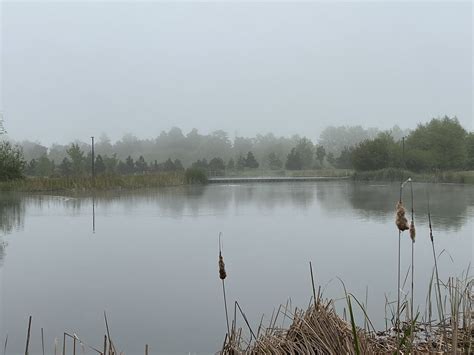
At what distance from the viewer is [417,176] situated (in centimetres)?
2405

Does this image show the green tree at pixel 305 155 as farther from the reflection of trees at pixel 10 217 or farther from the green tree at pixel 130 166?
the reflection of trees at pixel 10 217

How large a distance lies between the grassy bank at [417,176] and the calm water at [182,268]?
13438 mm

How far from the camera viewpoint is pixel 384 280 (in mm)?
3809

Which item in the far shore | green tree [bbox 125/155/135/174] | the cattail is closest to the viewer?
the cattail

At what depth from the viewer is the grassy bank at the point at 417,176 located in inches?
827

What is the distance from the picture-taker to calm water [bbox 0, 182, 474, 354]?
2895 millimetres

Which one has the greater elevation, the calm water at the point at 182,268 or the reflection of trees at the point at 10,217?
the reflection of trees at the point at 10,217

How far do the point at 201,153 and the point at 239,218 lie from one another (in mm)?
46138

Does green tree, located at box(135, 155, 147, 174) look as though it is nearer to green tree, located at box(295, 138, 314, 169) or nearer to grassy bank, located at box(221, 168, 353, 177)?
grassy bank, located at box(221, 168, 353, 177)

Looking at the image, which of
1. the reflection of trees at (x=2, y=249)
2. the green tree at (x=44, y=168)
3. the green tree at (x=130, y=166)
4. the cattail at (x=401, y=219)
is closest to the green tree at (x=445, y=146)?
the green tree at (x=130, y=166)

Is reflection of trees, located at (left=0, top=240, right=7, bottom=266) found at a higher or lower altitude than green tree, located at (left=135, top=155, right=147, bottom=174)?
lower

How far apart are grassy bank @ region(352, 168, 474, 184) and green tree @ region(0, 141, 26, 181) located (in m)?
15.9

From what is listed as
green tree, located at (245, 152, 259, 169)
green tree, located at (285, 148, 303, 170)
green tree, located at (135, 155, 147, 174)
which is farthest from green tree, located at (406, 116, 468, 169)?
green tree, located at (135, 155, 147, 174)

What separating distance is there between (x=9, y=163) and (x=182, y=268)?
16.8 m
